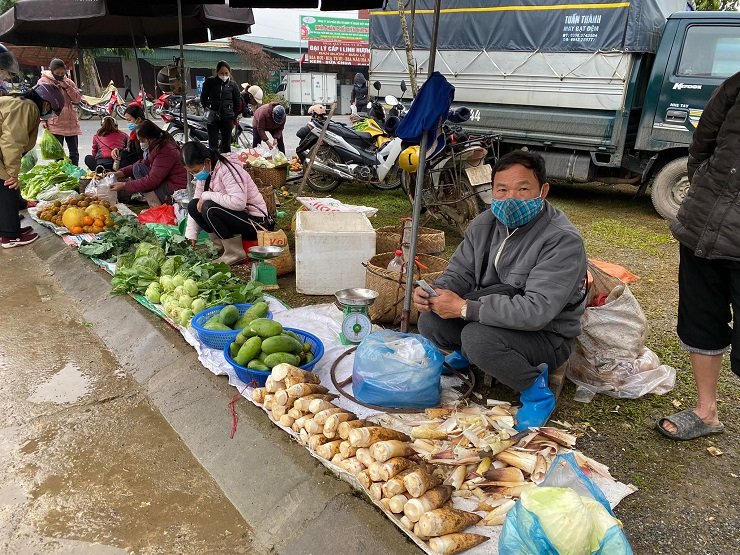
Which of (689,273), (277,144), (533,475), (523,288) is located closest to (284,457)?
(533,475)

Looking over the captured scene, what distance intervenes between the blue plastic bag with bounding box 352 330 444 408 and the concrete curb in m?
0.50

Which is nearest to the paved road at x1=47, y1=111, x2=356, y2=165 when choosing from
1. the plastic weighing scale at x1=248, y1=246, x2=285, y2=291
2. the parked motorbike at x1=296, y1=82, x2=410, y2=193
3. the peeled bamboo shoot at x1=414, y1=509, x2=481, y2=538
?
the parked motorbike at x1=296, y1=82, x2=410, y2=193

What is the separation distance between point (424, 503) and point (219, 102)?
9.06 m

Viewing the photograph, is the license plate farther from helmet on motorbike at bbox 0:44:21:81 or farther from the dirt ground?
helmet on motorbike at bbox 0:44:21:81

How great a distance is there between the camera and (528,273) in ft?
8.67

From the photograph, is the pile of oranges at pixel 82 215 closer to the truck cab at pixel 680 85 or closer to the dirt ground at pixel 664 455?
the dirt ground at pixel 664 455

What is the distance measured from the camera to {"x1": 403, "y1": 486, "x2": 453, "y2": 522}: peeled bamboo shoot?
1.94 m

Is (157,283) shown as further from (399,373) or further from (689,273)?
(689,273)

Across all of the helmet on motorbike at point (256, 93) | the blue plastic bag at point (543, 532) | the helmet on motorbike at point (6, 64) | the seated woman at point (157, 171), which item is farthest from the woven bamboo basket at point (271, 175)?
the helmet on motorbike at point (256, 93)

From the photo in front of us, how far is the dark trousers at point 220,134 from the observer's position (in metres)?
9.73

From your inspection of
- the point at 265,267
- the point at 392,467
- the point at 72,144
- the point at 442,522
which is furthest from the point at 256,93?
the point at 442,522

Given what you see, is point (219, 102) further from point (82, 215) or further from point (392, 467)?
point (392, 467)

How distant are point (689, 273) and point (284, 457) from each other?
6.98ft

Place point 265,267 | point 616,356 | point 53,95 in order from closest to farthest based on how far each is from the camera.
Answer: point 616,356
point 265,267
point 53,95
